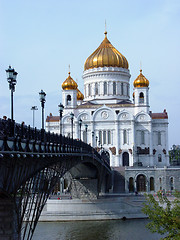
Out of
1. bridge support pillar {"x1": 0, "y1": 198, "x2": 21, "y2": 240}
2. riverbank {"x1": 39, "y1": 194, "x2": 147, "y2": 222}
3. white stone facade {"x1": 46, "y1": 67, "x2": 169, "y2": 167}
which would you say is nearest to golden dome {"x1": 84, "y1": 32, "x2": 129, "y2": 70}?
white stone facade {"x1": 46, "y1": 67, "x2": 169, "y2": 167}

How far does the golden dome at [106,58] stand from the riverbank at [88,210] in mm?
39987

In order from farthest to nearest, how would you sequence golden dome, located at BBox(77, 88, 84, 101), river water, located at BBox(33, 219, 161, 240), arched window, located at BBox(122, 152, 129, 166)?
1. golden dome, located at BBox(77, 88, 84, 101)
2. arched window, located at BBox(122, 152, 129, 166)
3. river water, located at BBox(33, 219, 161, 240)

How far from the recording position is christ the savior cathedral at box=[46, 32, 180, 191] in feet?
261

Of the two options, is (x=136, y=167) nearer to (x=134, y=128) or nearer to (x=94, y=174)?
(x=134, y=128)

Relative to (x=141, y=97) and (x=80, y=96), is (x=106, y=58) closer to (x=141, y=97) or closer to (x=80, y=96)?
(x=141, y=97)

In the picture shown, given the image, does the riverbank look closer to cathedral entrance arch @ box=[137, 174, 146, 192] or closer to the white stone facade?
cathedral entrance arch @ box=[137, 174, 146, 192]

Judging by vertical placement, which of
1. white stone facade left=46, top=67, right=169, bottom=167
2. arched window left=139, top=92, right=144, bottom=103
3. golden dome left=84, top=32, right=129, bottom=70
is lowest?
white stone facade left=46, top=67, right=169, bottom=167

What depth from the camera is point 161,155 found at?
80.9 metres

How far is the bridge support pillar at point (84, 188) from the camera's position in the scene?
52559mm

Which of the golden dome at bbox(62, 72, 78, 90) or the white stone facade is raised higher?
the golden dome at bbox(62, 72, 78, 90)

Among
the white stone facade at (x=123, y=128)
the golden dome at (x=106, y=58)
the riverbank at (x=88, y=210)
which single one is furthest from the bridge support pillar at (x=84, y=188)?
the golden dome at (x=106, y=58)

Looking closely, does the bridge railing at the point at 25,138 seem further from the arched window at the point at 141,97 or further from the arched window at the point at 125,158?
the arched window at the point at 141,97

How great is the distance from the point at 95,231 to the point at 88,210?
8431 mm

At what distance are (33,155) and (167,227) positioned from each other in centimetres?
923
